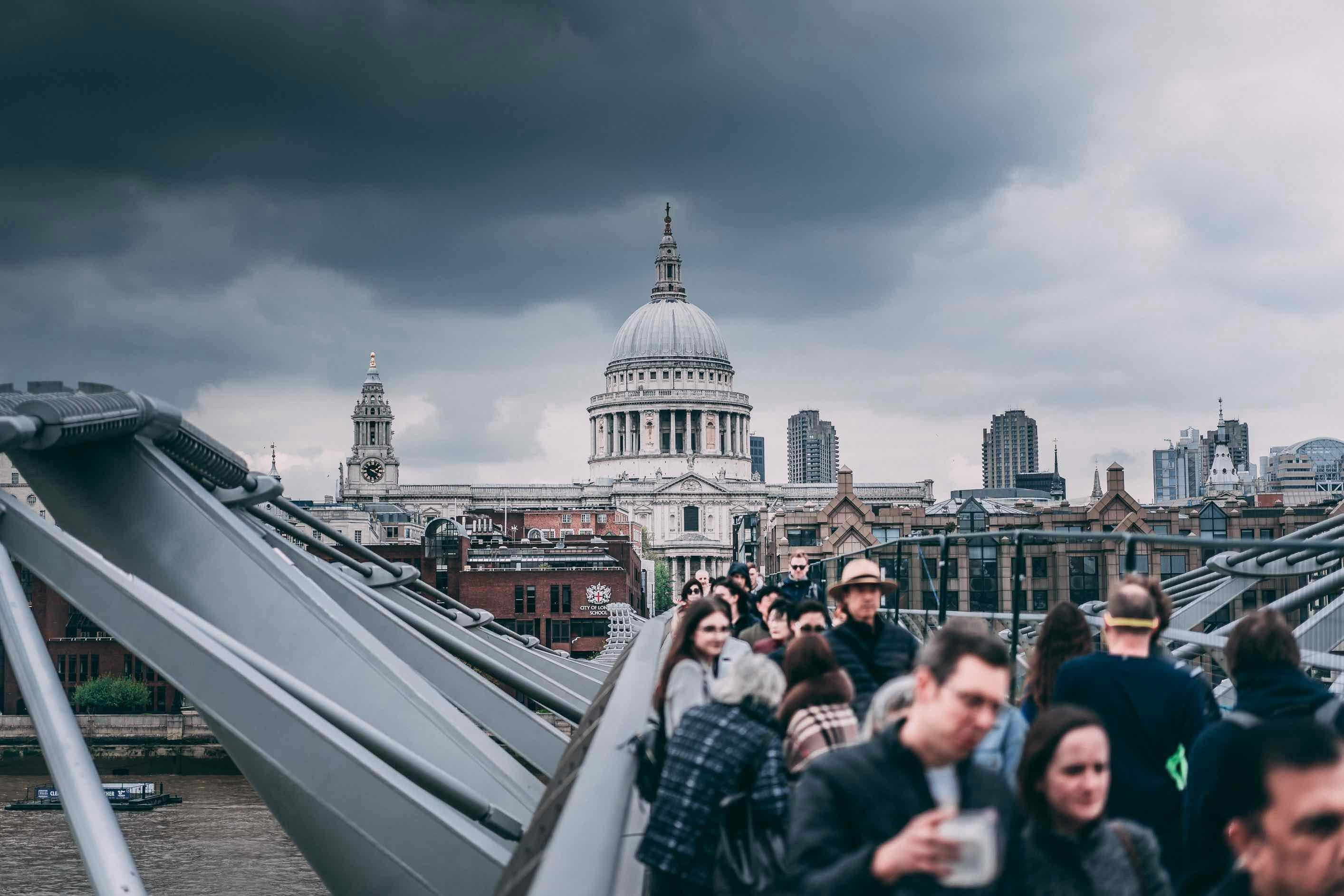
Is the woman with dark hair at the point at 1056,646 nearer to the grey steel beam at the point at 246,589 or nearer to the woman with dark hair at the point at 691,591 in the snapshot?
the grey steel beam at the point at 246,589

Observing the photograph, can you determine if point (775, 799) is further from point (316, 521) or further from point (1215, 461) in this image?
point (1215, 461)

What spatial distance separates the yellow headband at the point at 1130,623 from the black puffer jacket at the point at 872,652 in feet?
4.62

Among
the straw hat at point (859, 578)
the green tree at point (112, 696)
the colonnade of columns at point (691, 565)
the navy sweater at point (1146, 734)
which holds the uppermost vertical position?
the straw hat at point (859, 578)

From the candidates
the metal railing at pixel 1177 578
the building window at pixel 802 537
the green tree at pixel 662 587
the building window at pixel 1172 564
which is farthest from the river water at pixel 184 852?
the green tree at pixel 662 587

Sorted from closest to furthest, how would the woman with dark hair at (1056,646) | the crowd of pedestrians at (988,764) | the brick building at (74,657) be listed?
the crowd of pedestrians at (988,764), the woman with dark hair at (1056,646), the brick building at (74,657)

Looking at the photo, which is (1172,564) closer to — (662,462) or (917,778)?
(917,778)

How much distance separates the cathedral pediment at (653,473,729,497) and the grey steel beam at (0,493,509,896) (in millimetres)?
140726

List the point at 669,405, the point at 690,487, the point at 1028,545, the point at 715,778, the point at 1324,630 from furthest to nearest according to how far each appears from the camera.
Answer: the point at 669,405 < the point at 690,487 < the point at 1028,545 < the point at 1324,630 < the point at 715,778

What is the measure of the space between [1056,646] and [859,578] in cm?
120

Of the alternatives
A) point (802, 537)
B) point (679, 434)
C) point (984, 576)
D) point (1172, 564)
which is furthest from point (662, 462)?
point (984, 576)

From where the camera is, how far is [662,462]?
159000mm

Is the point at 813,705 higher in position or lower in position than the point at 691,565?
higher

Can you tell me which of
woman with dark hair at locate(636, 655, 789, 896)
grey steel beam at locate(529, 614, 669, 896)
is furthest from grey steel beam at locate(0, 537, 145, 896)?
woman with dark hair at locate(636, 655, 789, 896)

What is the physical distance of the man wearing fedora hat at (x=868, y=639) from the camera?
6109mm
